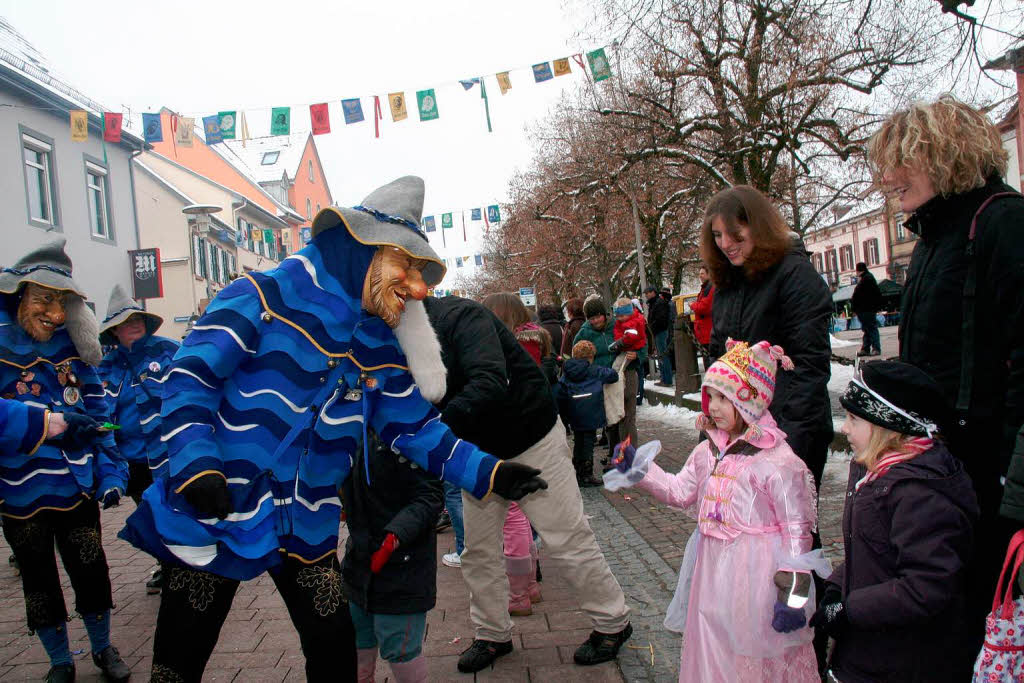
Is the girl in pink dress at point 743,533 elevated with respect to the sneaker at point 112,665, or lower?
elevated

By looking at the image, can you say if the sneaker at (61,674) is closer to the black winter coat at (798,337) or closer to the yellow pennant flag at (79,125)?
the black winter coat at (798,337)

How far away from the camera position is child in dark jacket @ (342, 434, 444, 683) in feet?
9.17

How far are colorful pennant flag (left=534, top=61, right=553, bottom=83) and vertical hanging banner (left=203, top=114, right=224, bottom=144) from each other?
608 cm

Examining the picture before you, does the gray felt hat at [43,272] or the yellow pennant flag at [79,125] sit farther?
the yellow pennant flag at [79,125]

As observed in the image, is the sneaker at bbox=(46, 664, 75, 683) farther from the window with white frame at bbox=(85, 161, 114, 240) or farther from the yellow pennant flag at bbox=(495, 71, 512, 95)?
the window with white frame at bbox=(85, 161, 114, 240)

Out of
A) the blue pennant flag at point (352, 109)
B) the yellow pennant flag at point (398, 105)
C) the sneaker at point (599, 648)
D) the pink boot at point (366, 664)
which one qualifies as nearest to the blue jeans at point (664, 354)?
the yellow pennant flag at point (398, 105)

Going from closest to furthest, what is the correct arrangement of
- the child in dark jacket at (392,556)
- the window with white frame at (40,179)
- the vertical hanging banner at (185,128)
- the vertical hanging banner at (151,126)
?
the child in dark jacket at (392,556), the vertical hanging banner at (151,126), the vertical hanging banner at (185,128), the window with white frame at (40,179)

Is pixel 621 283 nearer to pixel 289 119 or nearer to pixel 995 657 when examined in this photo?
pixel 289 119

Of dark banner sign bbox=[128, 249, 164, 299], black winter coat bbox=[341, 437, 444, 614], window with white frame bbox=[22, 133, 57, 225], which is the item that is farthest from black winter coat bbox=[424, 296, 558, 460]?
dark banner sign bbox=[128, 249, 164, 299]

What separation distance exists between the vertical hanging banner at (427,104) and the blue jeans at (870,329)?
9455mm

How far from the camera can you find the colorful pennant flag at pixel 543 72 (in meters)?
12.8

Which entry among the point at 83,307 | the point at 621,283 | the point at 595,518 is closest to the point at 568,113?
the point at 621,283

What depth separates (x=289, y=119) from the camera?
47.6ft

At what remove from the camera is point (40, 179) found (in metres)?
17.6
